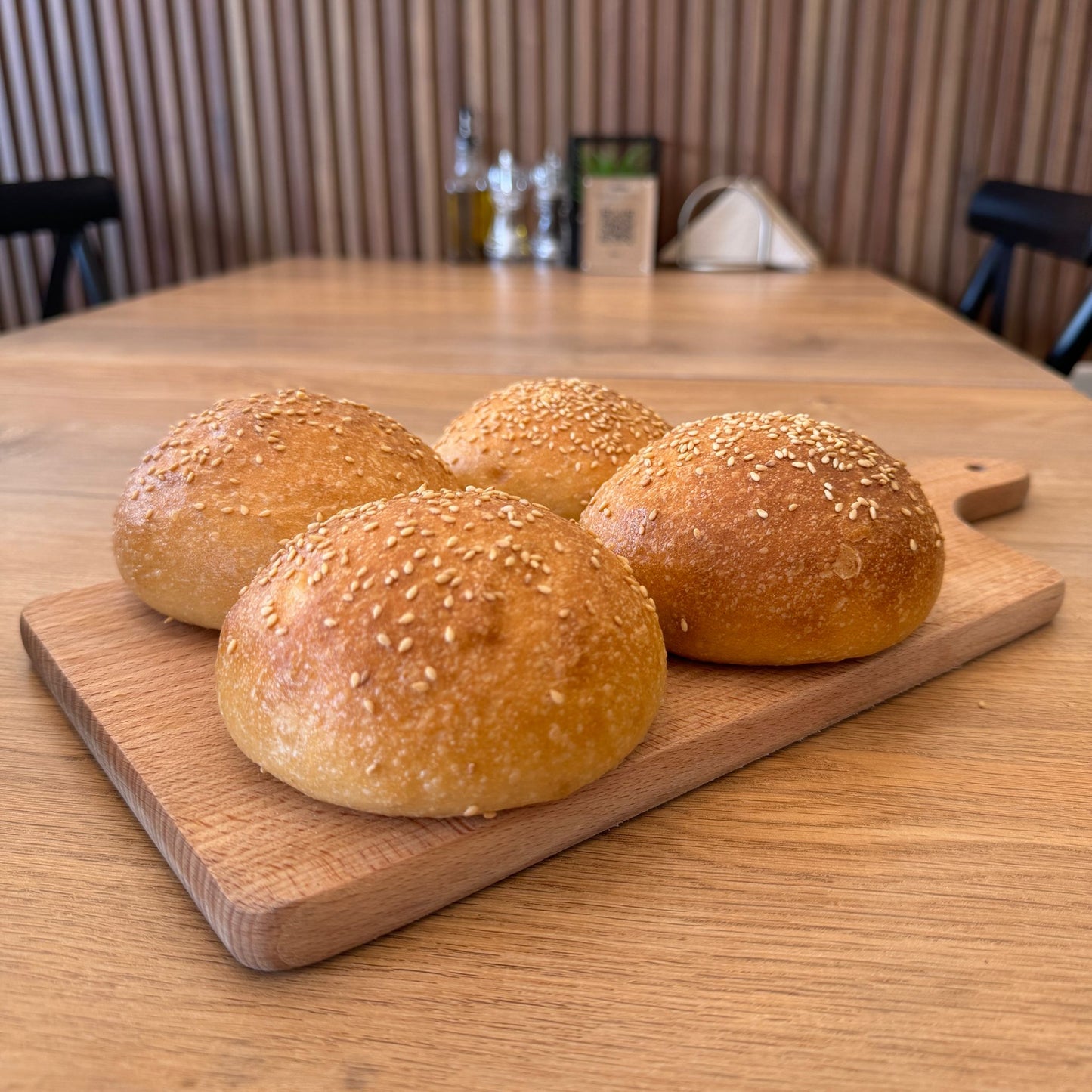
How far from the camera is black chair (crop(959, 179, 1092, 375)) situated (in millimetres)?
2008

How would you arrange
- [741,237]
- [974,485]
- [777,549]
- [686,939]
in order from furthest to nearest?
[741,237]
[974,485]
[777,549]
[686,939]

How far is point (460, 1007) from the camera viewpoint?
49 centimetres

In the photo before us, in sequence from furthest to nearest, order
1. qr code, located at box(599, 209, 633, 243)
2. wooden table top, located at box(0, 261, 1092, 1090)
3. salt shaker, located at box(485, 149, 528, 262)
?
salt shaker, located at box(485, 149, 528, 262) < qr code, located at box(599, 209, 633, 243) < wooden table top, located at box(0, 261, 1092, 1090)

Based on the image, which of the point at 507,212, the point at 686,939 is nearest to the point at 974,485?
the point at 686,939

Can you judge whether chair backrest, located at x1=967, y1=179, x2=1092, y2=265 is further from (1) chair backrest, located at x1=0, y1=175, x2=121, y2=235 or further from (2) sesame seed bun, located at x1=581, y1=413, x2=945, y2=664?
(1) chair backrest, located at x1=0, y1=175, x2=121, y2=235

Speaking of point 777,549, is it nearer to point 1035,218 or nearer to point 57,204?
point 1035,218

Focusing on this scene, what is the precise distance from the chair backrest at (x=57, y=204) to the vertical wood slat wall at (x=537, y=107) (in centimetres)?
49

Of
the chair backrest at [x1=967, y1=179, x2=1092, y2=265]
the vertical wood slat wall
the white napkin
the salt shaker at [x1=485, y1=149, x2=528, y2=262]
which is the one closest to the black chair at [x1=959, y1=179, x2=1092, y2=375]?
the chair backrest at [x1=967, y1=179, x2=1092, y2=265]

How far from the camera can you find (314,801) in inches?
22.6

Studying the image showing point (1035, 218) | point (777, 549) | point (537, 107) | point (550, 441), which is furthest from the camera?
point (537, 107)

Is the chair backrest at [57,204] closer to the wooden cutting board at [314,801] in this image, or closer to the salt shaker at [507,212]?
the salt shaker at [507,212]

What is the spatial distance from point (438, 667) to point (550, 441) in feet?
1.29

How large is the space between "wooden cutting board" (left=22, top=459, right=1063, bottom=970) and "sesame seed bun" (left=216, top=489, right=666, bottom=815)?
2cm

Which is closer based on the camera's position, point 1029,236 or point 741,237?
point 1029,236
